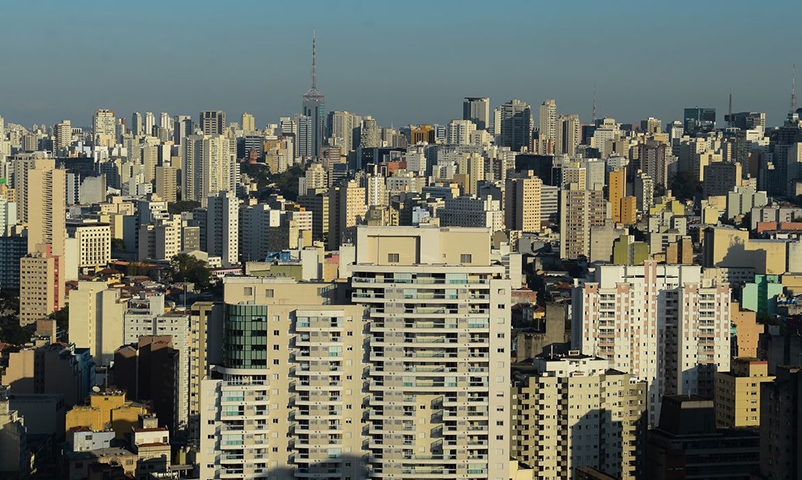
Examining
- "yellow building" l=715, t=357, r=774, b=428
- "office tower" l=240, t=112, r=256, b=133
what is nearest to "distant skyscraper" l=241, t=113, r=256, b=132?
"office tower" l=240, t=112, r=256, b=133

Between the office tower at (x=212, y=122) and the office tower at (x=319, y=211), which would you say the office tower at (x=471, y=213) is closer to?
the office tower at (x=319, y=211)

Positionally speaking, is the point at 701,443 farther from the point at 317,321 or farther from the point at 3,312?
the point at 3,312

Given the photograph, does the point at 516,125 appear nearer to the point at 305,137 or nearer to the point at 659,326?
the point at 305,137

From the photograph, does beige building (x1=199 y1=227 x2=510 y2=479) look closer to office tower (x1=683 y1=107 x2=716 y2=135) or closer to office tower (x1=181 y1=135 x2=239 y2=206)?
office tower (x1=181 y1=135 x2=239 y2=206)

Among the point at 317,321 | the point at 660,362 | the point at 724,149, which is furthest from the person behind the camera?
the point at 724,149

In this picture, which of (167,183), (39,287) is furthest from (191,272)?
(167,183)

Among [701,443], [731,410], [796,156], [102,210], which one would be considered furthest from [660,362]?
[796,156]

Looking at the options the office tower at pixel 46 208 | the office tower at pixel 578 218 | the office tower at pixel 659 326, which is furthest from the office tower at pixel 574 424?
the office tower at pixel 578 218
